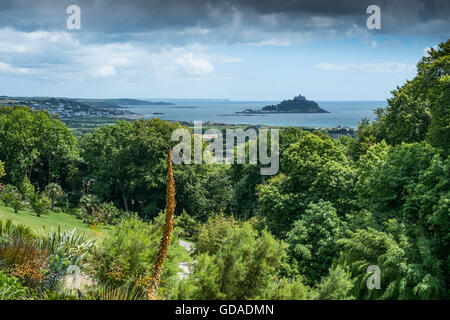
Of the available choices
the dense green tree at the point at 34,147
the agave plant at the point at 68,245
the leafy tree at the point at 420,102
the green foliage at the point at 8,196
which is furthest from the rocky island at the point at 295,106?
the agave plant at the point at 68,245

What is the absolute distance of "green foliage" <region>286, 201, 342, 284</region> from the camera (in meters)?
16.6

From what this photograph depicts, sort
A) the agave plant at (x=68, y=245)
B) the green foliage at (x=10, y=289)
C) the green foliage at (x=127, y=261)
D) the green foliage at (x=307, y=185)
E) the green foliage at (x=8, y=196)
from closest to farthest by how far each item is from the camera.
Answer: the green foliage at (x=10, y=289) < the green foliage at (x=127, y=261) < the agave plant at (x=68, y=245) < the green foliage at (x=307, y=185) < the green foliage at (x=8, y=196)

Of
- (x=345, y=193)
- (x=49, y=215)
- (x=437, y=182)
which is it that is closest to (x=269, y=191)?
(x=345, y=193)

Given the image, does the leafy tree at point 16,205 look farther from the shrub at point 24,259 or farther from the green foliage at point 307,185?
the shrub at point 24,259

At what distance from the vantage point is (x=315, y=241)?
17266mm

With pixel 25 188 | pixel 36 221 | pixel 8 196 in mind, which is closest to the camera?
pixel 36 221

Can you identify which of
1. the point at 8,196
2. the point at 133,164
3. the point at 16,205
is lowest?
the point at 16,205

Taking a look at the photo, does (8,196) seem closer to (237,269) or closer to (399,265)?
(237,269)

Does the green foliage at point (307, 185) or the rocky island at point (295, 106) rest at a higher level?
the rocky island at point (295, 106)

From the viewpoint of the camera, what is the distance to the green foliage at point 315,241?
16.6m

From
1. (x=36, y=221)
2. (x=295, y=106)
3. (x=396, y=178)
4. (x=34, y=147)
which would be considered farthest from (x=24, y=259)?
(x=295, y=106)

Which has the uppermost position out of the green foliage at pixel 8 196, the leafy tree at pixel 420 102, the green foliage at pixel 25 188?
the leafy tree at pixel 420 102
